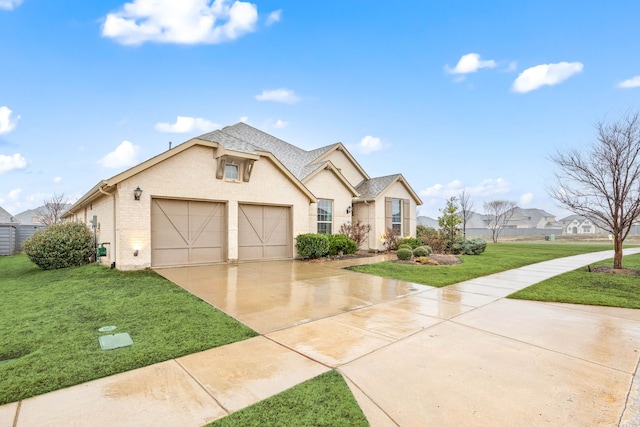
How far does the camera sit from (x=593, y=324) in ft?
16.0

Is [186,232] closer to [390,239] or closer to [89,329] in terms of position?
[89,329]

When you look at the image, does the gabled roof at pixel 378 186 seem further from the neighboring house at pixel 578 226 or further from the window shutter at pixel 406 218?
the neighboring house at pixel 578 226

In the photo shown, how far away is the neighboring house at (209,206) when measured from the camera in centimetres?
994

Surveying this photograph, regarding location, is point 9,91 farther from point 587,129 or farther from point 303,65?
point 587,129

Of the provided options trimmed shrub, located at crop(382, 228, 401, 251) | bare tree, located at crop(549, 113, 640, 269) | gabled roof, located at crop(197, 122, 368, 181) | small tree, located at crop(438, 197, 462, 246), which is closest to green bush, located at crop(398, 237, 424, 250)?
trimmed shrub, located at crop(382, 228, 401, 251)

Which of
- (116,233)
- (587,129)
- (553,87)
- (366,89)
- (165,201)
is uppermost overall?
(366,89)

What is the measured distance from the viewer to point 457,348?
3865 millimetres

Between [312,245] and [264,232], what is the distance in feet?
7.28

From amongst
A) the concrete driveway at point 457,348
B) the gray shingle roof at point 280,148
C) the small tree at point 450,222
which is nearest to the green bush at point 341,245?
the gray shingle roof at point 280,148

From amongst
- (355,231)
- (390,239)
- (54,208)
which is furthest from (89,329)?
(54,208)

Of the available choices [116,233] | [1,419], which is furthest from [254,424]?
[116,233]

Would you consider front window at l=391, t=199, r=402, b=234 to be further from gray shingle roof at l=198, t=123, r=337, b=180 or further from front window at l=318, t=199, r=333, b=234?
gray shingle roof at l=198, t=123, r=337, b=180

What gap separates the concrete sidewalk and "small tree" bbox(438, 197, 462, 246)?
39.0ft

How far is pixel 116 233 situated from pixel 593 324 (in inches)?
491
